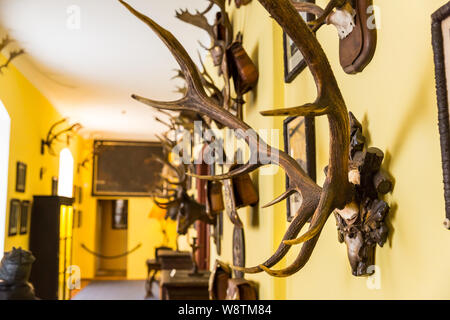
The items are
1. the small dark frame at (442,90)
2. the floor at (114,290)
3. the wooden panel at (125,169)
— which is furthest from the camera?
the wooden panel at (125,169)

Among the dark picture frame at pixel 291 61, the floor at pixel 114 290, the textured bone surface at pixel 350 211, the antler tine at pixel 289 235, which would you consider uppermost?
the dark picture frame at pixel 291 61

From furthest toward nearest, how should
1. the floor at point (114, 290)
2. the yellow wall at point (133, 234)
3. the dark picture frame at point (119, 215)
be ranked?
the dark picture frame at point (119, 215), the yellow wall at point (133, 234), the floor at point (114, 290)

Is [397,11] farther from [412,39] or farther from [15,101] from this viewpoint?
[15,101]

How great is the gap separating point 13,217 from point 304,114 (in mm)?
5045

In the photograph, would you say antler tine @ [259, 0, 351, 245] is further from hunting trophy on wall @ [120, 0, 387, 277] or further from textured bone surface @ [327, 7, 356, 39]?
textured bone surface @ [327, 7, 356, 39]

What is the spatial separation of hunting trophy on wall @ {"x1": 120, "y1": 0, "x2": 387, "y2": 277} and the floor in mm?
6810

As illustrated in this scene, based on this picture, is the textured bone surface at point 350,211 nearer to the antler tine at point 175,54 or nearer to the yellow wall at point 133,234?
the antler tine at point 175,54

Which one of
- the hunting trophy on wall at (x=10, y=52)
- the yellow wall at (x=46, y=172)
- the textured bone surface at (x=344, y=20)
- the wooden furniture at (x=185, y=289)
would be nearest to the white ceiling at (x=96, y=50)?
the hunting trophy on wall at (x=10, y=52)

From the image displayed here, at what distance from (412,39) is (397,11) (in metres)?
0.09

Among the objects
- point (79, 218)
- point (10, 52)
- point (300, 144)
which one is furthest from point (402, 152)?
point (79, 218)

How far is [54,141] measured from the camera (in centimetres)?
700

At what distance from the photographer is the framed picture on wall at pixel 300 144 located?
154cm

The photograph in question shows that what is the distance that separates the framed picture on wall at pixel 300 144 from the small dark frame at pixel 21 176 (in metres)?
4.33
